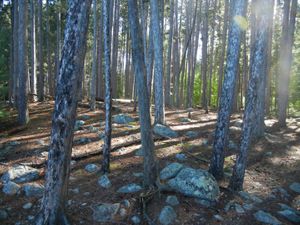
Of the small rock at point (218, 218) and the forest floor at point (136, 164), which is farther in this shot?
the forest floor at point (136, 164)

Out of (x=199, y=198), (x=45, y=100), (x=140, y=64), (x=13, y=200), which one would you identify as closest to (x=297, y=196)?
(x=199, y=198)

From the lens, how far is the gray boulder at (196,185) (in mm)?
6750

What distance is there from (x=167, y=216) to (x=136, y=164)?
2.56m

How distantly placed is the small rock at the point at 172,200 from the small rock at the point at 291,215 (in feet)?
7.71

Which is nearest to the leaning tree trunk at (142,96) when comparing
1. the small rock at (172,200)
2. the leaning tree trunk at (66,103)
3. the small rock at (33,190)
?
the small rock at (172,200)

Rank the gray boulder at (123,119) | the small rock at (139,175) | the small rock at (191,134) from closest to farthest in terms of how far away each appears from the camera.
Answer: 1. the small rock at (139,175)
2. the small rock at (191,134)
3. the gray boulder at (123,119)

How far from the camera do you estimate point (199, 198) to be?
264 inches

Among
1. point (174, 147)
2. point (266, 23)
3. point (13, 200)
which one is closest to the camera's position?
point (266, 23)

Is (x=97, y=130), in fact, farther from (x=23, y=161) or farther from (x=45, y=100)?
(x=45, y=100)

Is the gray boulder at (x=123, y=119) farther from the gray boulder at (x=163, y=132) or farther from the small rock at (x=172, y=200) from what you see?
the small rock at (x=172, y=200)

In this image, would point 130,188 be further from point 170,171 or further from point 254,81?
point 254,81

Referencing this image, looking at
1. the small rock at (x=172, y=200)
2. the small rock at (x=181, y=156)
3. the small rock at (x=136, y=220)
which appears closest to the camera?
the small rock at (x=136, y=220)

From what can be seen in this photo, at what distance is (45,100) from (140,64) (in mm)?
15735

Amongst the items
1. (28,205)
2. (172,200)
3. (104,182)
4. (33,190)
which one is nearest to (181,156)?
(172,200)
